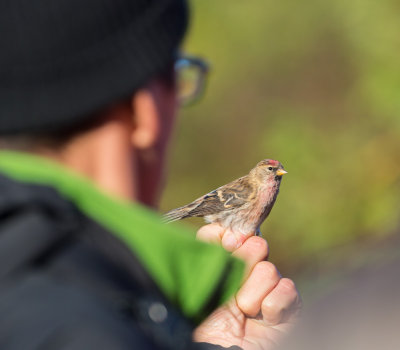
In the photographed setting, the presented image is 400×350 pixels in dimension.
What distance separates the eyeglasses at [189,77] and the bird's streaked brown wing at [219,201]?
54 cm

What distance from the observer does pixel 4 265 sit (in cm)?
163

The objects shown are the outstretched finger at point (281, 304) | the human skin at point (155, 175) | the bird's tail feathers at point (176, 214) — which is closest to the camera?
the human skin at point (155, 175)

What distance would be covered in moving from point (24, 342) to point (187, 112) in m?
9.29

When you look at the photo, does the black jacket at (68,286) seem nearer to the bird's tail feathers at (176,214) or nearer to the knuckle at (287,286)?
the knuckle at (287,286)

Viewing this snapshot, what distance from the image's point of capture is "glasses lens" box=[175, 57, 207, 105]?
232 centimetres

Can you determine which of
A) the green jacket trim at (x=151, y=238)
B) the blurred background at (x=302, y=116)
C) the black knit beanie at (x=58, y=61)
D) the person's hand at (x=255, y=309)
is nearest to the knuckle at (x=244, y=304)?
the person's hand at (x=255, y=309)

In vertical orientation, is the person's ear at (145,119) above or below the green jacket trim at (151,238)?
above

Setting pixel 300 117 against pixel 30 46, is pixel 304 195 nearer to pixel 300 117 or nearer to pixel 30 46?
pixel 300 117

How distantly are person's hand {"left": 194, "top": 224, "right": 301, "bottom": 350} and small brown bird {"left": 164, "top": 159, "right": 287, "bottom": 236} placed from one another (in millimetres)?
316

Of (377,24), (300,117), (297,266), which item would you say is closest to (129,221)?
(297,266)

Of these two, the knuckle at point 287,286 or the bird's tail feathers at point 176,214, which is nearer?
the knuckle at point 287,286

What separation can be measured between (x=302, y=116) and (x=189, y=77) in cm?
726

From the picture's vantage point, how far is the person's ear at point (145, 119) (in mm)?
2074

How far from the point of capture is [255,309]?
2.51 metres
